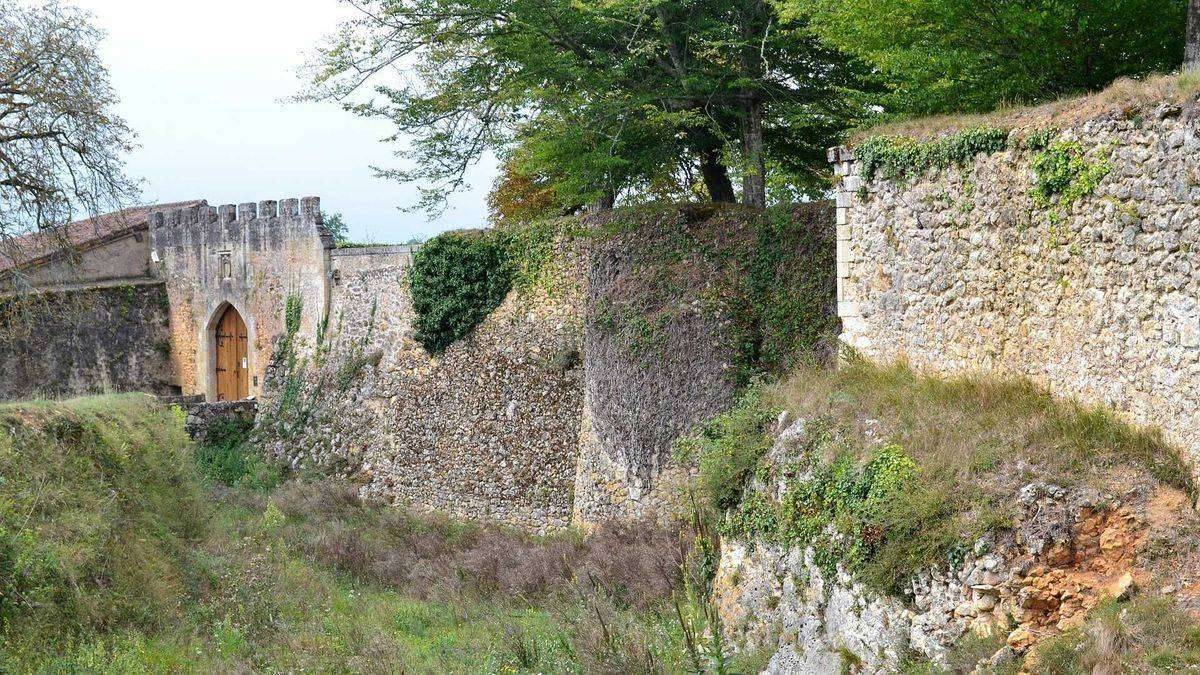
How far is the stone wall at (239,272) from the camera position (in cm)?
2417

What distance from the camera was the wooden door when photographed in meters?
26.5

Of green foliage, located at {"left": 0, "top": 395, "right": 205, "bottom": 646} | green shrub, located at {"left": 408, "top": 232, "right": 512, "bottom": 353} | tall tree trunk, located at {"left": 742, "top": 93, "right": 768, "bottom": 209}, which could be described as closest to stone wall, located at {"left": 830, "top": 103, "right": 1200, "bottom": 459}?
tall tree trunk, located at {"left": 742, "top": 93, "right": 768, "bottom": 209}

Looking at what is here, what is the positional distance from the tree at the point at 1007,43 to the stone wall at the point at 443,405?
22.0ft


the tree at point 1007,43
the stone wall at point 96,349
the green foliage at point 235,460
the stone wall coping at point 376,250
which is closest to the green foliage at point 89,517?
the green foliage at point 235,460

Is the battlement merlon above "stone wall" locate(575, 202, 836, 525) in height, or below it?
above

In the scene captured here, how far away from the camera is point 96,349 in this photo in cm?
2577

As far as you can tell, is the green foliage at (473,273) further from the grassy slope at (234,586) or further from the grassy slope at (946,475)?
the grassy slope at (946,475)

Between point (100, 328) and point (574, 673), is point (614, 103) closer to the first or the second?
point (574, 673)

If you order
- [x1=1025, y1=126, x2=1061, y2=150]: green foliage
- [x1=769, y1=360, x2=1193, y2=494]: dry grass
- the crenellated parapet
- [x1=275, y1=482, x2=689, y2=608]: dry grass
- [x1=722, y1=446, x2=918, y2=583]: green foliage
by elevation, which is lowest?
[x1=275, y1=482, x2=689, y2=608]: dry grass

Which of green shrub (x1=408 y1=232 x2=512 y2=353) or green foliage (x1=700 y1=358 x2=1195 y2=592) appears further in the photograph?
green shrub (x1=408 y1=232 x2=512 y2=353)

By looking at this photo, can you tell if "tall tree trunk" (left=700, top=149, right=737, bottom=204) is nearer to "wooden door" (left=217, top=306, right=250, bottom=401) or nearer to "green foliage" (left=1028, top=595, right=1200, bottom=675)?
"wooden door" (left=217, top=306, right=250, bottom=401)

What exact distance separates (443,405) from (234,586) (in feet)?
24.9

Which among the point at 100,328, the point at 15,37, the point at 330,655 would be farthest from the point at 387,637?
the point at 100,328

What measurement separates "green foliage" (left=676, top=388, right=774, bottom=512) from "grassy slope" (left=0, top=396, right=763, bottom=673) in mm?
1270
